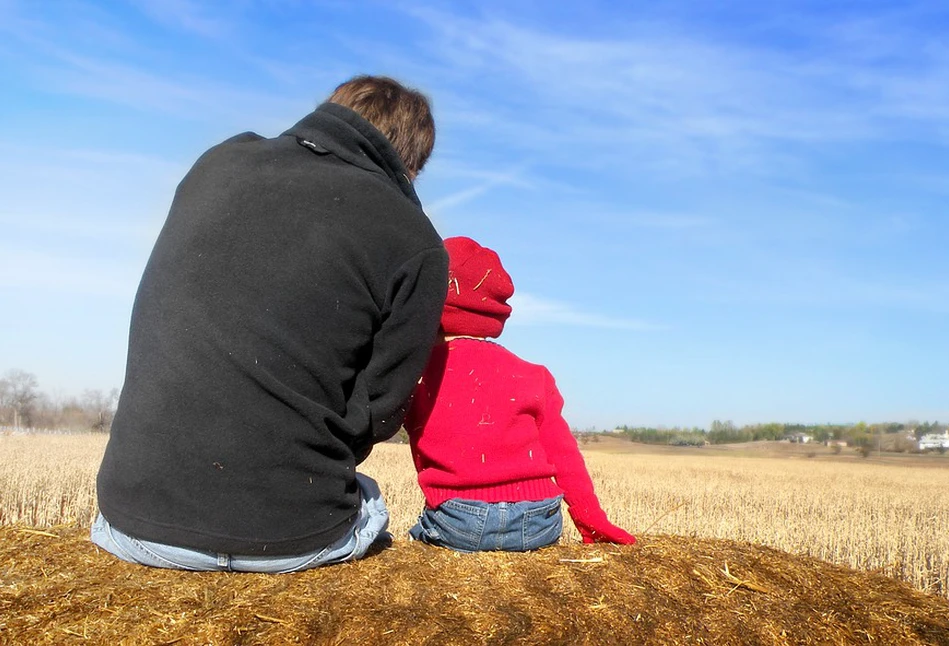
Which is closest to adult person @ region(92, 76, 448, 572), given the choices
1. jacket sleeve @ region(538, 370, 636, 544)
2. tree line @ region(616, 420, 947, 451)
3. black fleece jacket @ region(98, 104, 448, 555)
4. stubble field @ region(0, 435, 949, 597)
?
black fleece jacket @ region(98, 104, 448, 555)

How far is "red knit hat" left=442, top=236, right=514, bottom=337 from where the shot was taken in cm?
367

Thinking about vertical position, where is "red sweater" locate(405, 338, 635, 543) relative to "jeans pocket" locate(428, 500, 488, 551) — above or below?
above

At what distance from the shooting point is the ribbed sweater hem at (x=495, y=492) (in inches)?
140

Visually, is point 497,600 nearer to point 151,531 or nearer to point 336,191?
point 151,531

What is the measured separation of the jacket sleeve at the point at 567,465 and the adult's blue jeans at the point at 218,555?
111cm

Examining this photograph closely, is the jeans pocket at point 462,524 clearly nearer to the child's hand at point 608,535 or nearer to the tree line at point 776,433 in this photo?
the child's hand at point 608,535

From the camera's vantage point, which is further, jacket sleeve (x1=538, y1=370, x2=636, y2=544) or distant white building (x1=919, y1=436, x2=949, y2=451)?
distant white building (x1=919, y1=436, x2=949, y2=451)

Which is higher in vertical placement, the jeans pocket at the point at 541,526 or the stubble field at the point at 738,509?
the jeans pocket at the point at 541,526

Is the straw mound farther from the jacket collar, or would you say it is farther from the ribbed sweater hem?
the jacket collar

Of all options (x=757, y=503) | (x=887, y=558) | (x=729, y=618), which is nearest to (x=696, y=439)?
(x=757, y=503)

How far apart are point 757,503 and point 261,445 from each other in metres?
16.2

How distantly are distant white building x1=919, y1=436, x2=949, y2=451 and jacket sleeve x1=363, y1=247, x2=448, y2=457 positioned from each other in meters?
60.2

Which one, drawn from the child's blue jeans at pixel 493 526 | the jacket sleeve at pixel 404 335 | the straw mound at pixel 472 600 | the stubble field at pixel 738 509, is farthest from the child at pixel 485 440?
the stubble field at pixel 738 509

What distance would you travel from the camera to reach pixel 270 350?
2572 millimetres
